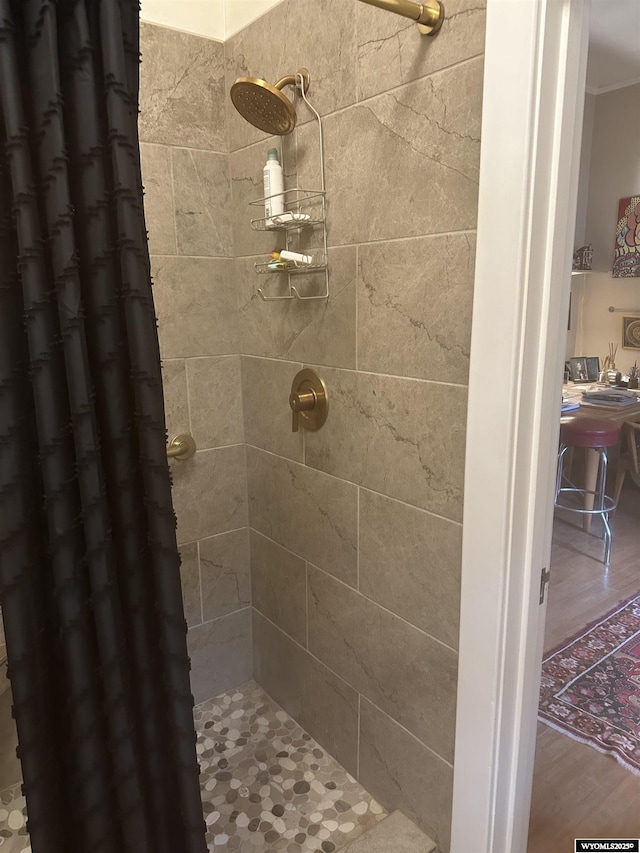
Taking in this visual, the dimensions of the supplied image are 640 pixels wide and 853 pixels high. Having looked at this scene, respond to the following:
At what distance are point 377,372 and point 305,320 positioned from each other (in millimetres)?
321

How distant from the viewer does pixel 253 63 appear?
5.45 ft

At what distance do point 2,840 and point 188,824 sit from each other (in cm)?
80

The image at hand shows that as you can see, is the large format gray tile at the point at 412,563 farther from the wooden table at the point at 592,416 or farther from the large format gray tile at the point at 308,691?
the wooden table at the point at 592,416

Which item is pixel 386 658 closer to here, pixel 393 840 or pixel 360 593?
pixel 360 593

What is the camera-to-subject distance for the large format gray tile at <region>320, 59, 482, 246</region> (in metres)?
1.11

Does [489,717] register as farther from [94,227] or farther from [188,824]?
[94,227]

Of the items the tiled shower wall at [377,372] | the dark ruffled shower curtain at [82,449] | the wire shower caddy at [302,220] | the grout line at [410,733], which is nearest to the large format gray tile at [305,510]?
the tiled shower wall at [377,372]

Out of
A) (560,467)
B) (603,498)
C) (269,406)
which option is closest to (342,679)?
(269,406)

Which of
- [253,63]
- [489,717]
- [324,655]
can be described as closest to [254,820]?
[324,655]

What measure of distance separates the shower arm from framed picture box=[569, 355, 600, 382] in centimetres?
340

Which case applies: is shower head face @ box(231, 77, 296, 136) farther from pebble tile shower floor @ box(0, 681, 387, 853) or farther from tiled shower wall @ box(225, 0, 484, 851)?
pebble tile shower floor @ box(0, 681, 387, 853)

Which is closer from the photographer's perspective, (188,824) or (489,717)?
(188,824)

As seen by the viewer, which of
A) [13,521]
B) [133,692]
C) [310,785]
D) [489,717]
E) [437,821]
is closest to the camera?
[13,521]

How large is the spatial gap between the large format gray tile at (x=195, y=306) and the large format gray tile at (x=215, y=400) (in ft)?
0.14
